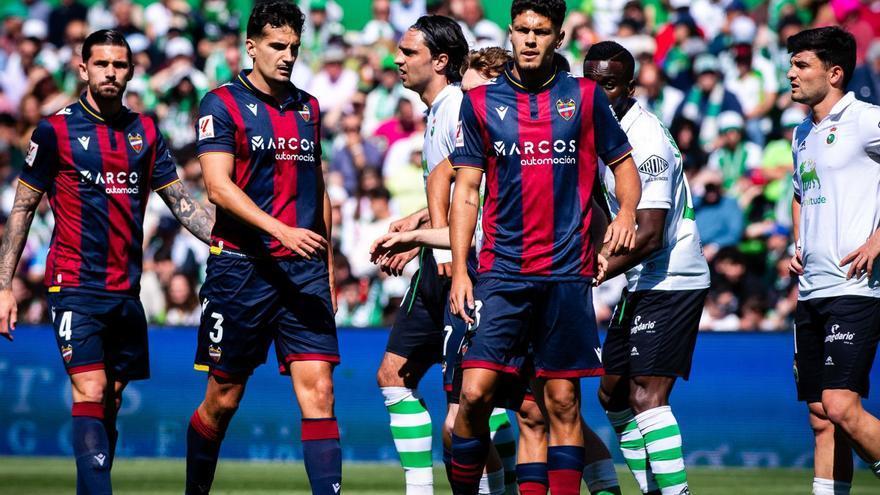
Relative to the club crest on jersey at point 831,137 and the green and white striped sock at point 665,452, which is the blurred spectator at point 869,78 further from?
the green and white striped sock at point 665,452

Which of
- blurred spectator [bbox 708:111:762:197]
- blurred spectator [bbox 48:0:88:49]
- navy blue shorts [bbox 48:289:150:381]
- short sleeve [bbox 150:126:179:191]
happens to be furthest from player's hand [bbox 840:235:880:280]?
blurred spectator [bbox 48:0:88:49]

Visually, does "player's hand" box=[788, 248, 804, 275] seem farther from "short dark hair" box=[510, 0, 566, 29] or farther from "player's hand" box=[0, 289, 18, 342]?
"player's hand" box=[0, 289, 18, 342]

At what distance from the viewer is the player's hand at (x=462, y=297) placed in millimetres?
6379

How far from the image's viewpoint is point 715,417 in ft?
37.5

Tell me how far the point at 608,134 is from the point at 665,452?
187 centimetres

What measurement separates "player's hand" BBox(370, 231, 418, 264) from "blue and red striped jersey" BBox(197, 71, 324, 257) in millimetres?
457

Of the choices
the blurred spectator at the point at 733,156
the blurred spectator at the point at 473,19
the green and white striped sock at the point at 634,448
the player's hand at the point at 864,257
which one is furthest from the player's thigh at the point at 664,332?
the blurred spectator at the point at 473,19

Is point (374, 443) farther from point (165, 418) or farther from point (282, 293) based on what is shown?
point (282, 293)

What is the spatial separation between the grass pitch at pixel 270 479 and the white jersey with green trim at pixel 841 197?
9.59 ft

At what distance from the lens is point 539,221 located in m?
6.40

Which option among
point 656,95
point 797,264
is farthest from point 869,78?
point 797,264

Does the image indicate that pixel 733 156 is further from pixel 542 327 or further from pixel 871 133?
pixel 542 327

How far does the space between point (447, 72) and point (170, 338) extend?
Result: 17.6 feet

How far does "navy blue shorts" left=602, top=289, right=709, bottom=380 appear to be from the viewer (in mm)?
7297
